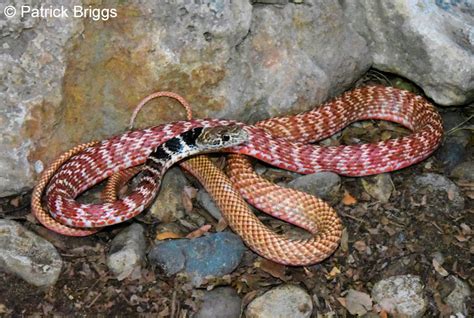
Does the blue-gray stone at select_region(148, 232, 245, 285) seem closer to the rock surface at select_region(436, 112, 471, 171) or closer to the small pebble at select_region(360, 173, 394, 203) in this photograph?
the small pebble at select_region(360, 173, 394, 203)

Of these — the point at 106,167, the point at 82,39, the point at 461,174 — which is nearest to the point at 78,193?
the point at 106,167

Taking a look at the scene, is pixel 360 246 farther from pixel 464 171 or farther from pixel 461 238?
pixel 464 171

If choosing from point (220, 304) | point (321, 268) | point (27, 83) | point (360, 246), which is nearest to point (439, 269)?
Answer: point (360, 246)

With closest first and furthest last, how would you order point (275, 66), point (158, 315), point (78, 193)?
1. point (158, 315)
2. point (78, 193)
3. point (275, 66)

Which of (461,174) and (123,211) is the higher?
(123,211)

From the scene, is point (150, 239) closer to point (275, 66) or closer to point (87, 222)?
point (87, 222)

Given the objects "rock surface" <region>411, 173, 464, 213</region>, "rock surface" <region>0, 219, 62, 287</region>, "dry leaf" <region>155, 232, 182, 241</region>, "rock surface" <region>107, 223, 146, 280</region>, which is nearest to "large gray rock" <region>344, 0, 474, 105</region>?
"rock surface" <region>411, 173, 464, 213</region>
